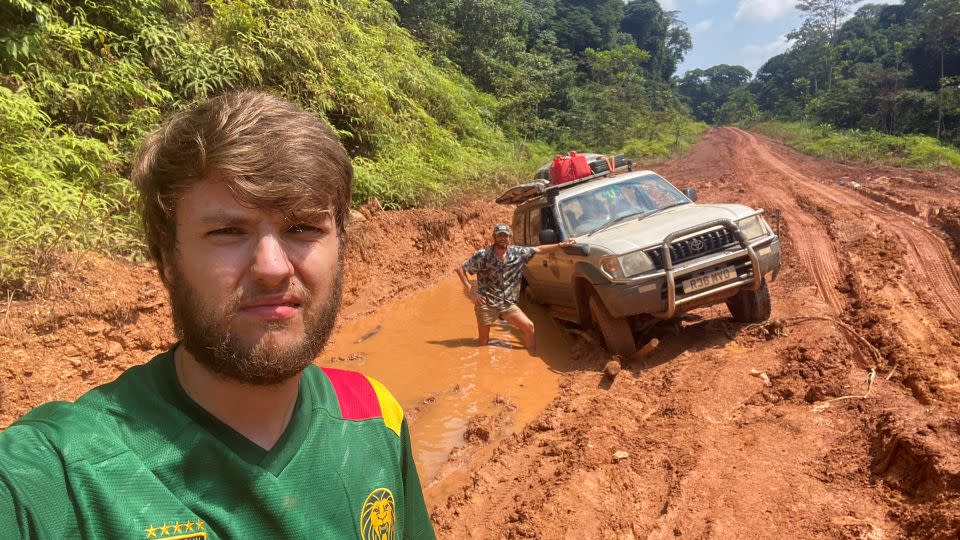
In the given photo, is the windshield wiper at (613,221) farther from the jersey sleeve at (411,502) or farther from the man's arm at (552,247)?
the jersey sleeve at (411,502)

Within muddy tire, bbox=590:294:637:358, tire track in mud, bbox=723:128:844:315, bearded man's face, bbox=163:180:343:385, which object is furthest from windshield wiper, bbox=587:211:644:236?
bearded man's face, bbox=163:180:343:385

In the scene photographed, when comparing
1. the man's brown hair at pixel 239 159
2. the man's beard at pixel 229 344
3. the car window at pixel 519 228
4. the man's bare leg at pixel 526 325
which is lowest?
the man's bare leg at pixel 526 325

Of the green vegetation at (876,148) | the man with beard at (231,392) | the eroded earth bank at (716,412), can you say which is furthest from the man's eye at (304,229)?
the green vegetation at (876,148)

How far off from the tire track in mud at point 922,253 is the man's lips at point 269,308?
7.14 meters

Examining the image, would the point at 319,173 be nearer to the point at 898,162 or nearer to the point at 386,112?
the point at 386,112

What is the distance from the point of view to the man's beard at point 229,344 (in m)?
1.18

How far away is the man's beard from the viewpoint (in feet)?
3.88

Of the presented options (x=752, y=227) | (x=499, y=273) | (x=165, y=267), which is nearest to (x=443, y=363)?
(x=499, y=273)

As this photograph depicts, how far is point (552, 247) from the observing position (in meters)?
6.50

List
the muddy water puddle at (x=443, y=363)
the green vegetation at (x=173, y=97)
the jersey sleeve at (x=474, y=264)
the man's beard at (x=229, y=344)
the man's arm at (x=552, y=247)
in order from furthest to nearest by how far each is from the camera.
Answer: the jersey sleeve at (x=474, y=264) → the man's arm at (x=552, y=247) → the green vegetation at (x=173, y=97) → the muddy water puddle at (x=443, y=363) → the man's beard at (x=229, y=344)

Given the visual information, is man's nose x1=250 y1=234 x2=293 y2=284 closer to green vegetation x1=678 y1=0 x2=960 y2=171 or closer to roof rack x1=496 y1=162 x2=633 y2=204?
roof rack x1=496 y1=162 x2=633 y2=204

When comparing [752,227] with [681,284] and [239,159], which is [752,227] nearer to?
[681,284]

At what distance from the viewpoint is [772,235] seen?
18.9 feet

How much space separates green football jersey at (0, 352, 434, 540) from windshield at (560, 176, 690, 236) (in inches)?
210
